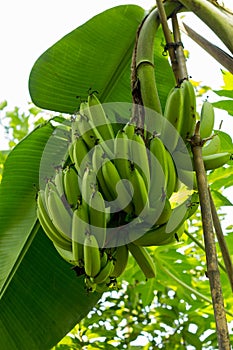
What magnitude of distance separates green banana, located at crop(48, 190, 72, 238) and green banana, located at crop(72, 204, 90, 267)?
1.5 inches

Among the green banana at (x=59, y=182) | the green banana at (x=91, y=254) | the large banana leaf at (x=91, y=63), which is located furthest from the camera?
the large banana leaf at (x=91, y=63)

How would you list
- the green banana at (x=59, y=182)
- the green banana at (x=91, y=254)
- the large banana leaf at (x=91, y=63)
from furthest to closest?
A: the large banana leaf at (x=91, y=63)
the green banana at (x=59, y=182)
the green banana at (x=91, y=254)

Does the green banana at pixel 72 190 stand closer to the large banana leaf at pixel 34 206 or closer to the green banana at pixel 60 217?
the green banana at pixel 60 217

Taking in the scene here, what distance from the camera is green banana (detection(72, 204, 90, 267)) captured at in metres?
0.98

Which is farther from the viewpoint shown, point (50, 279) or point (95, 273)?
point (50, 279)

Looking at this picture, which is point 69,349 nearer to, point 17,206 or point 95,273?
point 17,206

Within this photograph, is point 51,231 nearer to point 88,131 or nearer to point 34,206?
point 88,131

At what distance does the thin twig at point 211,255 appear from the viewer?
73 centimetres

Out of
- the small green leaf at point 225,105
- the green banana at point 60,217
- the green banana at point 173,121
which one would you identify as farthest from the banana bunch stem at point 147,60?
the small green leaf at point 225,105

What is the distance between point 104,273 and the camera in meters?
1.00

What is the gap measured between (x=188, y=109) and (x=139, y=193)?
0.19m

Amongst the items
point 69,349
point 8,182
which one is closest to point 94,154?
point 8,182

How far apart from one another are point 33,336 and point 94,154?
2.26ft

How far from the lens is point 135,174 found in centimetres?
98
